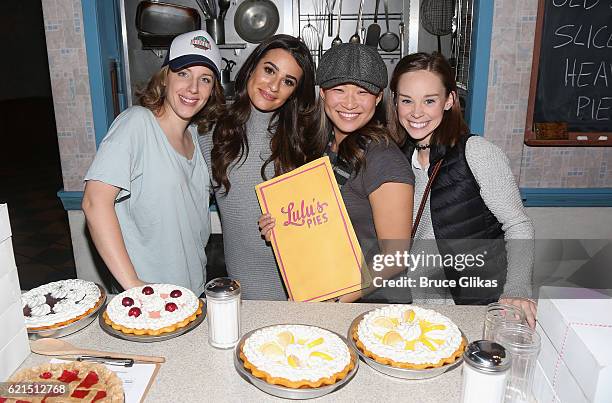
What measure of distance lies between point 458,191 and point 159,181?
1058mm

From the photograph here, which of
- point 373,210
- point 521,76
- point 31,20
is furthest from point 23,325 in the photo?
point 31,20

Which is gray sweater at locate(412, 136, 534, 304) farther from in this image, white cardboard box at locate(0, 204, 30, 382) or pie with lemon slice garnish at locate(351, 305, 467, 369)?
white cardboard box at locate(0, 204, 30, 382)

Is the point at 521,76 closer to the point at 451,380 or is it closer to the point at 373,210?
the point at 373,210

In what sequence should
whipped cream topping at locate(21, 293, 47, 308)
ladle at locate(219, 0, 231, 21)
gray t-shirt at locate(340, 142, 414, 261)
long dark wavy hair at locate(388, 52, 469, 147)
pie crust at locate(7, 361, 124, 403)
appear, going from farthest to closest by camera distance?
ladle at locate(219, 0, 231, 21), long dark wavy hair at locate(388, 52, 469, 147), gray t-shirt at locate(340, 142, 414, 261), whipped cream topping at locate(21, 293, 47, 308), pie crust at locate(7, 361, 124, 403)

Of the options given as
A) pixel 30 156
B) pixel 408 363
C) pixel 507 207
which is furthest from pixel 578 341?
pixel 30 156

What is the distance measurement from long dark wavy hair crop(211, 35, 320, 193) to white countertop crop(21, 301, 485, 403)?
0.60m

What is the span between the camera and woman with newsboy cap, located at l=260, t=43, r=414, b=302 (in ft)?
5.55

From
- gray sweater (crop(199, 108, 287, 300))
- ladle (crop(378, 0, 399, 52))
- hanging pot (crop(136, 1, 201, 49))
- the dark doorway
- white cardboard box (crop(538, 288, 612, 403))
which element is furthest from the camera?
the dark doorway

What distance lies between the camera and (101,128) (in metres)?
3.20

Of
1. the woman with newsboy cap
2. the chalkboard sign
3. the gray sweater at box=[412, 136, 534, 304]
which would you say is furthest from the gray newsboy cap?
the chalkboard sign

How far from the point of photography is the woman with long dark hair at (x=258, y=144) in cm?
190

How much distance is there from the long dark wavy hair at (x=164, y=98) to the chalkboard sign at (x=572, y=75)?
2.01 metres

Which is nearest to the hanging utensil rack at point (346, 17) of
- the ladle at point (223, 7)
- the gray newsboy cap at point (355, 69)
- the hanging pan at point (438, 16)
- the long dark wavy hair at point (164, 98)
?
the hanging pan at point (438, 16)

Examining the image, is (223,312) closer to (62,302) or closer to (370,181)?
(62,302)
